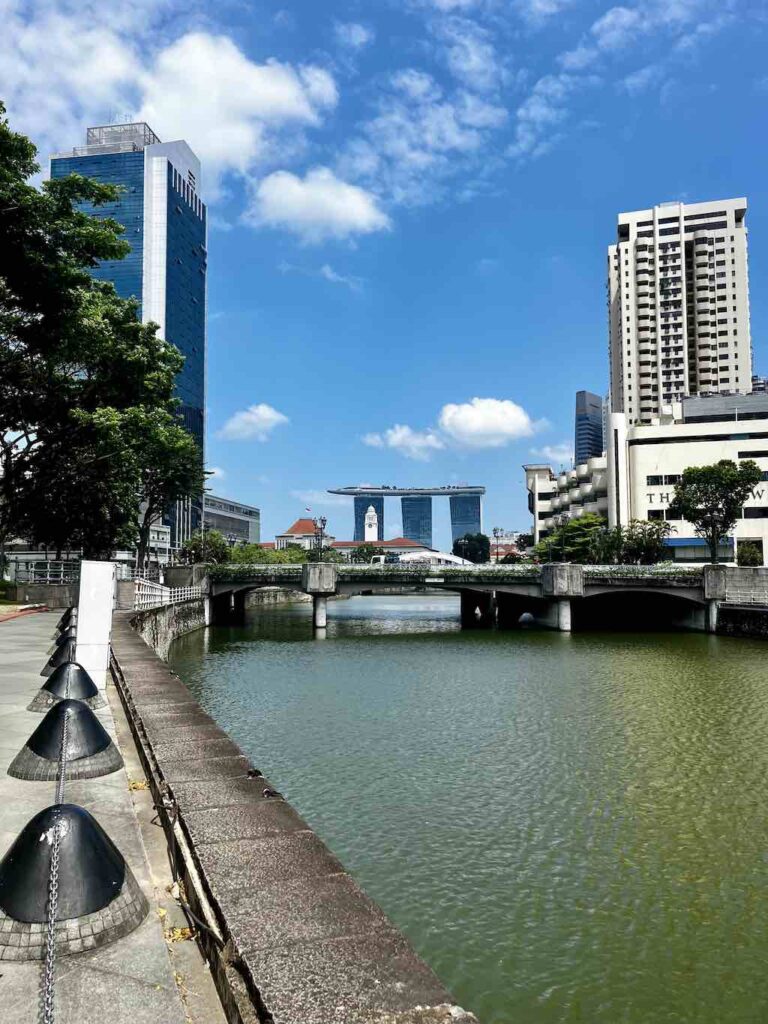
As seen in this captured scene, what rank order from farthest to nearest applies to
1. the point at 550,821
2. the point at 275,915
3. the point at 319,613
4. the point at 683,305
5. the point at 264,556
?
the point at 683,305 → the point at 264,556 → the point at 319,613 → the point at 550,821 → the point at 275,915

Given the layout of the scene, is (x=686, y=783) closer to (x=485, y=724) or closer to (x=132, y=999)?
(x=485, y=724)

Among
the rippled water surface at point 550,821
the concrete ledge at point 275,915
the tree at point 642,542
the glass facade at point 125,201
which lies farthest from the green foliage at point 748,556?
the glass facade at point 125,201

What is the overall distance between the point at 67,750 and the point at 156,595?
36.4 m

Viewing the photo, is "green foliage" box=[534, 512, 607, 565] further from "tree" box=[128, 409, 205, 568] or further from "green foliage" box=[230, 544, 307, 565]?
"tree" box=[128, 409, 205, 568]

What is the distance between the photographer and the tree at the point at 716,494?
6347 centimetres

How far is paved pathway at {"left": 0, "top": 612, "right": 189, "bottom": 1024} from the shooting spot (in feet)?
12.8

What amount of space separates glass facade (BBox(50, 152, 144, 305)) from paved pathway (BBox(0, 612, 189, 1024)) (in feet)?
572

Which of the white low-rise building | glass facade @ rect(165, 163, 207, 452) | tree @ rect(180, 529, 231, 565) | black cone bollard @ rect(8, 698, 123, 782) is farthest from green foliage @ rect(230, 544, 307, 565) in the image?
black cone bollard @ rect(8, 698, 123, 782)

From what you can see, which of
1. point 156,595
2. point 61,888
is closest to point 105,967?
point 61,888

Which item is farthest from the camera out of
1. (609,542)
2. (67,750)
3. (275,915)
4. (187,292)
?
(187,292)

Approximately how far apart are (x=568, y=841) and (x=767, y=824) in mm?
3934

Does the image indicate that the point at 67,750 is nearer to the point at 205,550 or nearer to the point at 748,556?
the point at 205,550

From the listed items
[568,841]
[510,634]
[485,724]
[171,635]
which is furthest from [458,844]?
[510,634]

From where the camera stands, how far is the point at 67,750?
8.04 meters
